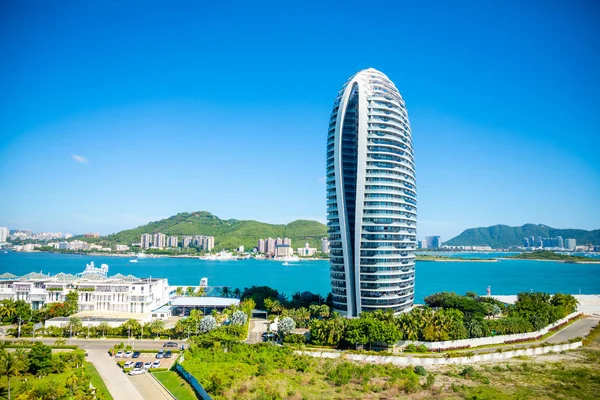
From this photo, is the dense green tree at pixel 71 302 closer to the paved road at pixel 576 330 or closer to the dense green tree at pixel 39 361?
the dense green tree at pixel 39 361

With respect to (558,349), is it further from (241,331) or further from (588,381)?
(241,331)

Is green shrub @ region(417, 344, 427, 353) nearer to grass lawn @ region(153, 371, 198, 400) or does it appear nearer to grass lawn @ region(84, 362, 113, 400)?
grass lawn @ region(153, 371, 198, 400)

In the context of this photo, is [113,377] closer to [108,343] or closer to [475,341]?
[108,343]

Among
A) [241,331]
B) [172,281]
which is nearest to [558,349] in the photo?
[241,331]

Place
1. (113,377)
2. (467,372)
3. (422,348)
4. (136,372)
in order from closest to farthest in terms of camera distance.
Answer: (113,377)
(136,372)
(467,372)
(422,348)

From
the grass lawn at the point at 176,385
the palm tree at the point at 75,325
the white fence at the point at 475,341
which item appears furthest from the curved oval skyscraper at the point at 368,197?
the palm tree at the point at 75,325

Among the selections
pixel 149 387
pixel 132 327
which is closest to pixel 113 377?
pixel 149 387
